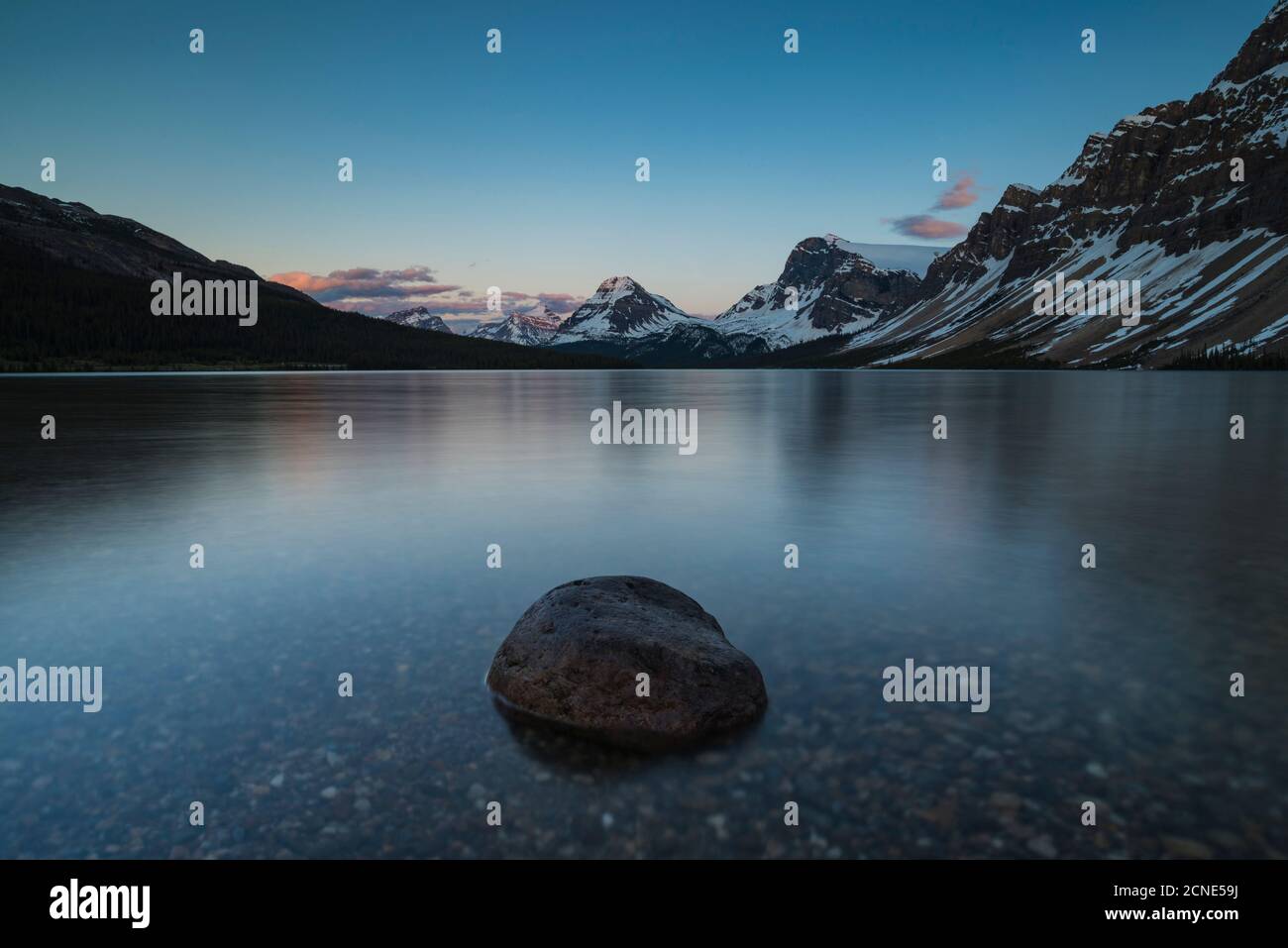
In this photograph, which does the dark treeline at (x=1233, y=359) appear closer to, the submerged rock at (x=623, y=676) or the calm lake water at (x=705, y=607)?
the calm lake water at (x=705, y=607)

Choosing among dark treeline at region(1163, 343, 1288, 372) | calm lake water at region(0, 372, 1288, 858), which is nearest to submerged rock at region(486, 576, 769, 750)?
calm lake water at region(0, 372, 1288, 858)

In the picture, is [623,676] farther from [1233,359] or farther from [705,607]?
[1233,359]

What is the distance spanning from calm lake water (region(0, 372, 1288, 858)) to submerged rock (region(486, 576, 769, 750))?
421mm

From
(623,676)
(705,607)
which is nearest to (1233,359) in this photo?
(705,607)

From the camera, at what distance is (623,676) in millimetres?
9578

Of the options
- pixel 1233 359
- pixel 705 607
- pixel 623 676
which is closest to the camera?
pixel 623 676

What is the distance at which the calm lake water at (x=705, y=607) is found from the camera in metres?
7.21

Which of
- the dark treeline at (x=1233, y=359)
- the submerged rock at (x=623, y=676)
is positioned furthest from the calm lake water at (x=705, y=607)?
the dark treeline at (x=1233, y=359)

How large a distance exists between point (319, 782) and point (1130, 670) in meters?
10.8

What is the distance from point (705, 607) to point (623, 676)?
4.58m

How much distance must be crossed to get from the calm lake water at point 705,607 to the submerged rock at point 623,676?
1.38 feet

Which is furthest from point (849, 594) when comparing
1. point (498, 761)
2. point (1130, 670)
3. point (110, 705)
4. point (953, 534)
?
point (110, 705)

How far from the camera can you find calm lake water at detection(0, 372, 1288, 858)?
7.21m
